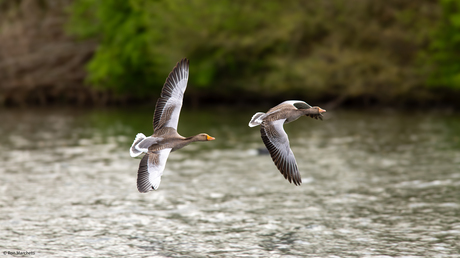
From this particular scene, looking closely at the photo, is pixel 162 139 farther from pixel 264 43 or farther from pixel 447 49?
pixel 264 43

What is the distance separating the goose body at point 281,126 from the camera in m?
10.2

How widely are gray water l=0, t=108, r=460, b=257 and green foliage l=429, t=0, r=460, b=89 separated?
6.74 metres

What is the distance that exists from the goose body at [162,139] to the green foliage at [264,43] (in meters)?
33.2

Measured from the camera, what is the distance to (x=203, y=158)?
27703 millimetres

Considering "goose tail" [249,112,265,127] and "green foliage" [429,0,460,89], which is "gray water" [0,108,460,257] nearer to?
"goose tail" [249,112,265,127]

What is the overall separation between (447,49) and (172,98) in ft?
112

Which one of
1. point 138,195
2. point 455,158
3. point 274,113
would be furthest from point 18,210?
point 455,158

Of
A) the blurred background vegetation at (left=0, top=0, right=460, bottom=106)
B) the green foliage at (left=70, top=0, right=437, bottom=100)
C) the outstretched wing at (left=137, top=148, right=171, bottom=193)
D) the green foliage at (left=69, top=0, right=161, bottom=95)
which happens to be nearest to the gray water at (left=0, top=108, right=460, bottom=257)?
the outstretched wing at (left=137, top=148, right=171, bottom=193)

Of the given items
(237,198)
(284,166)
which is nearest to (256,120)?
(284,166)

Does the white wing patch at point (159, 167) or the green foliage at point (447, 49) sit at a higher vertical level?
the green foliage at point (447, 49)

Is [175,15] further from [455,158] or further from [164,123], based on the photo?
[164,123]

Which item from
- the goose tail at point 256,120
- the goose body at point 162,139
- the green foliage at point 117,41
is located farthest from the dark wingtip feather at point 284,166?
the green foliage at point 117,41

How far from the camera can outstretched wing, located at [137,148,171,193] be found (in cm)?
1041

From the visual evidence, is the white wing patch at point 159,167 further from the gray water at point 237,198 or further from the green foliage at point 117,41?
the green foliage at point 117,41
